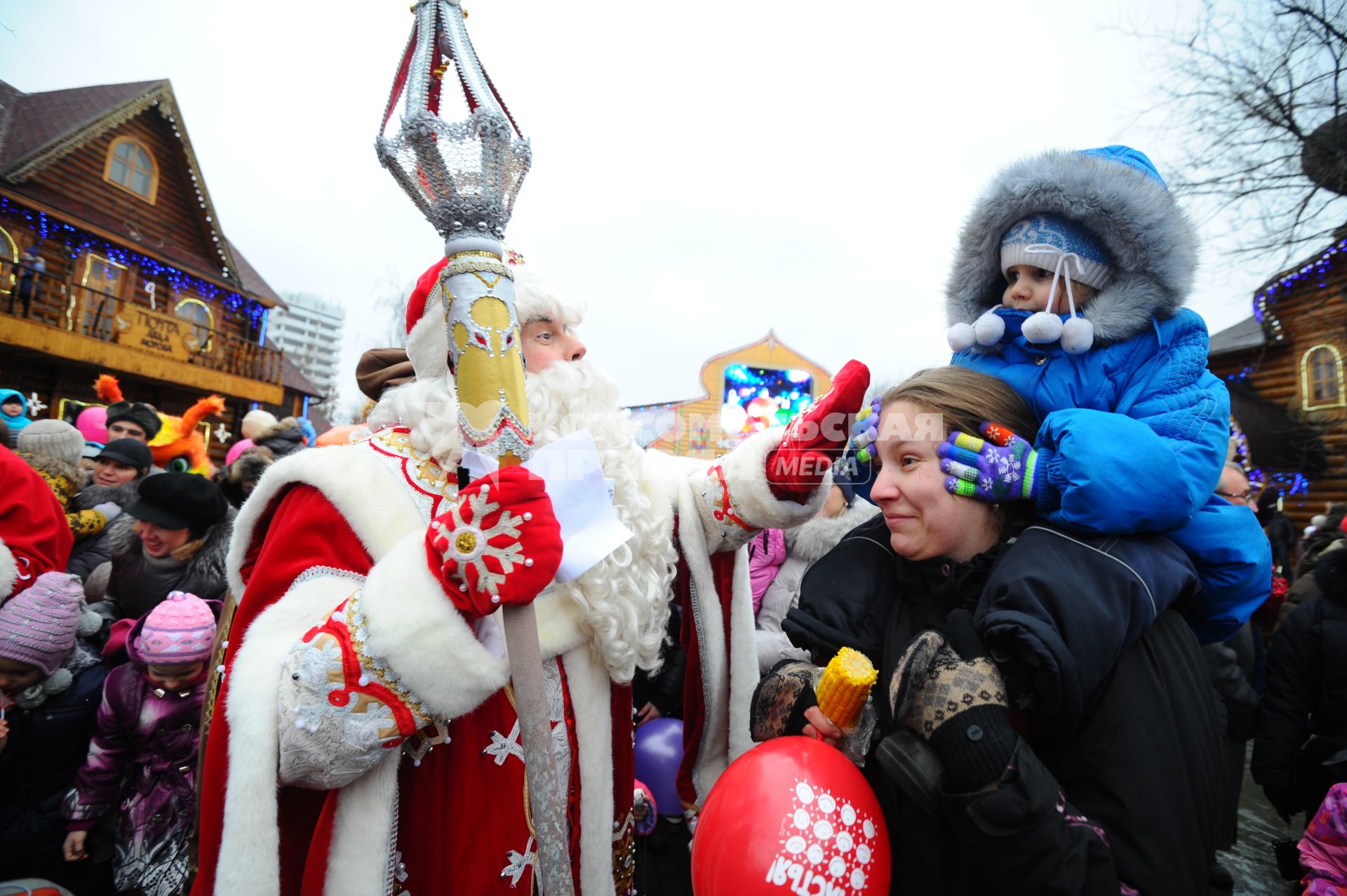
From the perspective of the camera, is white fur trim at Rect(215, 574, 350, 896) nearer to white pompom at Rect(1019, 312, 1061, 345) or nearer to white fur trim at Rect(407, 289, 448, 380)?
white fur trim at Rect(407, 289, 448, 380)

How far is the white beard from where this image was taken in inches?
64.9

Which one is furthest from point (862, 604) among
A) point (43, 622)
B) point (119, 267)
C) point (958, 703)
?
point (119, 267)

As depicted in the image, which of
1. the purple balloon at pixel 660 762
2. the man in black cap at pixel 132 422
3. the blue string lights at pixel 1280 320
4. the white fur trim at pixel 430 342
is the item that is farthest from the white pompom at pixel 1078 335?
the blue string lights at pixel 1280 320

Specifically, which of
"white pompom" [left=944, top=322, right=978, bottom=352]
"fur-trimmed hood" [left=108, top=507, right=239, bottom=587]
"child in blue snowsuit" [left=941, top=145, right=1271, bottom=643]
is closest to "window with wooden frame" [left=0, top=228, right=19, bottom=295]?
"fur-trimmed hood" [left=108, top=507, right=239, bottom=587]

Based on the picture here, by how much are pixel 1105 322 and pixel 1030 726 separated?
3.02 ft

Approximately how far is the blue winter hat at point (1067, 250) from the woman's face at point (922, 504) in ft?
1.70

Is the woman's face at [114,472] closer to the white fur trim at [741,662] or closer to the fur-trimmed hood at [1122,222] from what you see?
the white fur trim at [741,662]

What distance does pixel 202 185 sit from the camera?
14.6 m

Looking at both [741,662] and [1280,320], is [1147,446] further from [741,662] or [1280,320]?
[1280,320]

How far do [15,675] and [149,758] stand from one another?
2.02ft

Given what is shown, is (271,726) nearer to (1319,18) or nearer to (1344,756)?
(1344,756)

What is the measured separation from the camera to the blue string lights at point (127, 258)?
11.3 m

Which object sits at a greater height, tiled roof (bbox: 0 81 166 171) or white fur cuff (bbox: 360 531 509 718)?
tiled roof (bbox: 0 81 166 171)

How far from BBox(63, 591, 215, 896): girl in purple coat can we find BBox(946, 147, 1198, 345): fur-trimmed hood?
3476 millimetres
